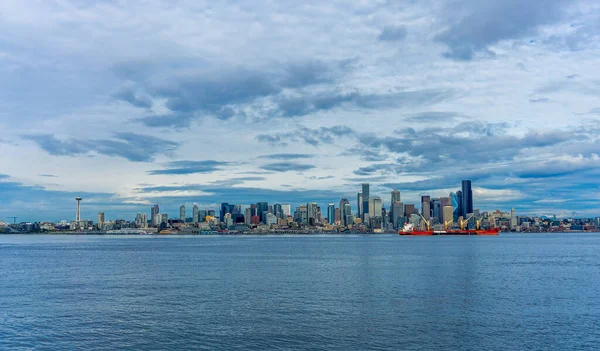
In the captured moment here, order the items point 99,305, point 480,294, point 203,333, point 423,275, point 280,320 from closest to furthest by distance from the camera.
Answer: point 203,333
point 280,320
point 99,305
point 480,294
point 423,275

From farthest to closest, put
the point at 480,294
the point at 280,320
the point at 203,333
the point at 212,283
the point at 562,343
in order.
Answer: the point at 212,283, the point at 480,294, the point at 280,320, the point at 203,333, the point at 562,343

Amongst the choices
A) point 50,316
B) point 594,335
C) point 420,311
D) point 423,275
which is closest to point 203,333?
point 50,316

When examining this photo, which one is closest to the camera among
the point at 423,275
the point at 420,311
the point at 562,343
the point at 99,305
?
the point at 562,343

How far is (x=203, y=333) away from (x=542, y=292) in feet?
135

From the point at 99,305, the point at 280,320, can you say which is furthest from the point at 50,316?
the point at 280,320

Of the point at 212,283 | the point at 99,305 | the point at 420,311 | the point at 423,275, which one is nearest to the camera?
the point at 420,311

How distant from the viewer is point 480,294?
192 feet

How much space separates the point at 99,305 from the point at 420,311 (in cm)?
3193

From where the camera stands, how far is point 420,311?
48156 mm

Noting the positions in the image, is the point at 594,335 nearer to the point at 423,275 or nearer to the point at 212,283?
the point at 423,275

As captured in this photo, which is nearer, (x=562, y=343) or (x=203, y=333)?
(x=562, y=343)

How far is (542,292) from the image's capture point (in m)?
60.0

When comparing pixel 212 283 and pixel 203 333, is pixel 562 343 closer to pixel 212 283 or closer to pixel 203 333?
pixel 203 333

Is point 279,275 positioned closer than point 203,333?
No
